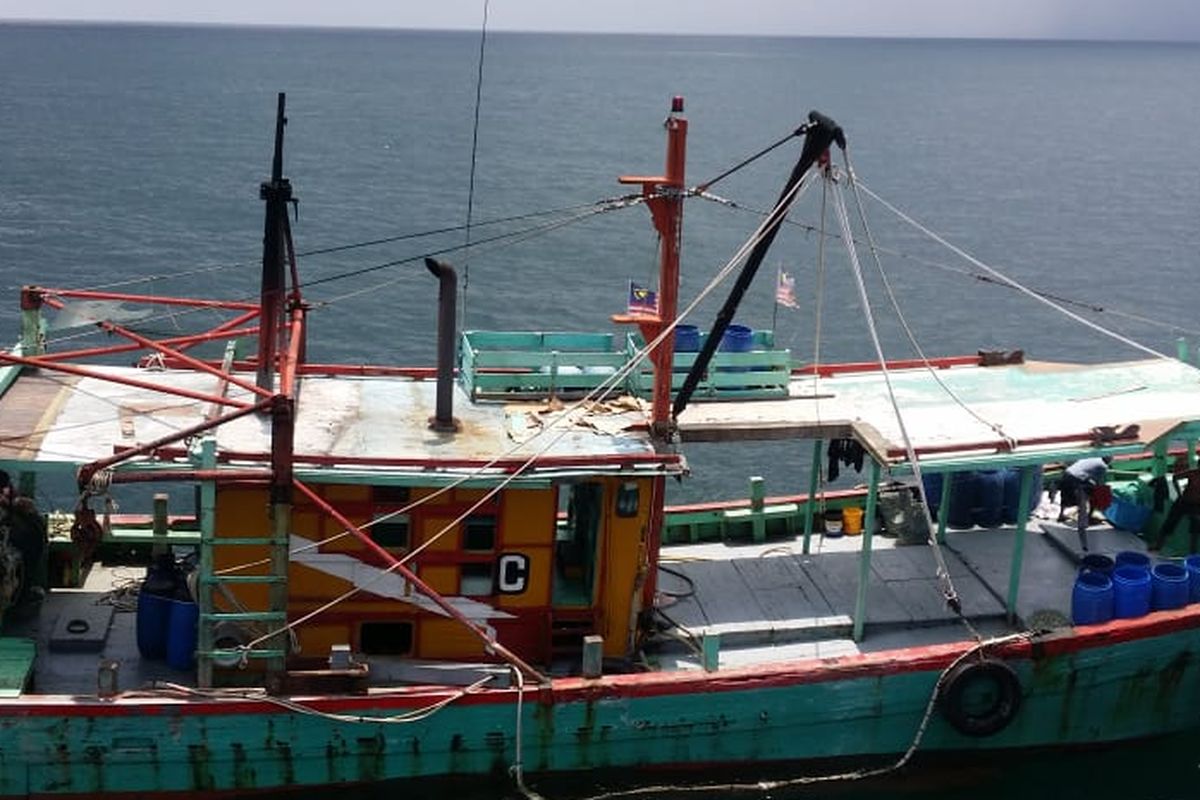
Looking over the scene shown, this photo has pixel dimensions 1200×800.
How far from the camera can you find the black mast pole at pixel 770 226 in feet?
58.0

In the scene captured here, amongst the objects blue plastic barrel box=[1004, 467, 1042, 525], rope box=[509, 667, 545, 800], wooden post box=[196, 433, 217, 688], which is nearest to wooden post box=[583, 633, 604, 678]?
rope box=[509, 667, 545, 800]

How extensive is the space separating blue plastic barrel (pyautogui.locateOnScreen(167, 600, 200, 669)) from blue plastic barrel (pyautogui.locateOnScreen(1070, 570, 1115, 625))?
10.3 meters

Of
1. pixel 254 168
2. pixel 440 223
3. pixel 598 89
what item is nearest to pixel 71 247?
pixel 440 223

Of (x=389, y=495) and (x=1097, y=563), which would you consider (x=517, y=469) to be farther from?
(x=1097, y=563)

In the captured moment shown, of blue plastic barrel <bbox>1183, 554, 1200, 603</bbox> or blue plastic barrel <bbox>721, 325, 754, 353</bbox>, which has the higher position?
blue plastic barrel <bbox>721, 325, 754, 353</bbox>

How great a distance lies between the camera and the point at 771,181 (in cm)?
7412

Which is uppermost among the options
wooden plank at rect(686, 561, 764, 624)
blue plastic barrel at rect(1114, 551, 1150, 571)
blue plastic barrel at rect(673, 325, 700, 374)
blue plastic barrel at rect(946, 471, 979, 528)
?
blue plastic barrel at rect(673, 325, 700, 374)

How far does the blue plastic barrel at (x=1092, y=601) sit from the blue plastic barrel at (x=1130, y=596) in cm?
9

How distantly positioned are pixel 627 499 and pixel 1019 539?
4.89m

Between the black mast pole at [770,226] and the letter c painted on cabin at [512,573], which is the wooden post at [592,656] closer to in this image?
the letter c painted on cabin at [512,573]

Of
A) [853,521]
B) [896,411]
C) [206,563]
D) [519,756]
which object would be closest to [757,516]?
[853,521]

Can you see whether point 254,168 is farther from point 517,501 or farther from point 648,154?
point 517,501

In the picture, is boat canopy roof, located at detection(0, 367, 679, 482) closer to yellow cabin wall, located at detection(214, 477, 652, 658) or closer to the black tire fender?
yellow cabin wall, located at detection(214, 477, 652, 658)

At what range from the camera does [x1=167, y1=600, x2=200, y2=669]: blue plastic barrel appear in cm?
1706
